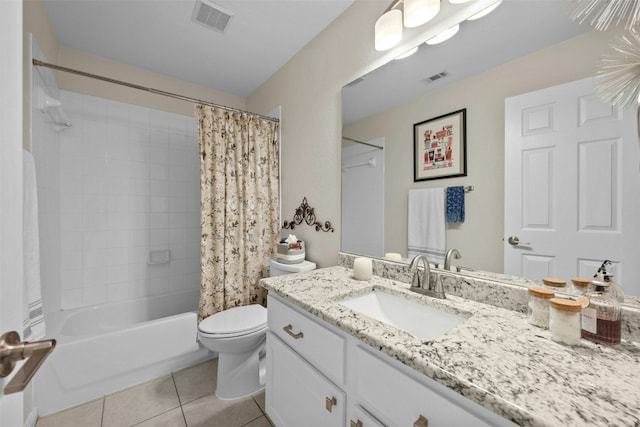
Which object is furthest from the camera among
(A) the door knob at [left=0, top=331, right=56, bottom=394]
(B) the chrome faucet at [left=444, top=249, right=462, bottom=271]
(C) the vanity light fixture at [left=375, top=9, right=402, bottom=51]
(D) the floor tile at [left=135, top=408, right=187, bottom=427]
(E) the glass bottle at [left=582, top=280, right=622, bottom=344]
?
(D) the floor tile at [left=135, top=408, right=187, bottom=427]

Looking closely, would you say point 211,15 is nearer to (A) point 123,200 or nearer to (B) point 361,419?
(A) point 123,200

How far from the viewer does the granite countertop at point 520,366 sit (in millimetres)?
454

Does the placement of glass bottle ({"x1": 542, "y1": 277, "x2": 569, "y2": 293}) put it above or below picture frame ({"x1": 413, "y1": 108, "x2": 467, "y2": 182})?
below

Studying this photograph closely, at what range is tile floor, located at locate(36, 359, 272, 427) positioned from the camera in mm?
1419

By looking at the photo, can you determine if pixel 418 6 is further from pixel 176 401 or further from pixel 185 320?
pixel 176 401

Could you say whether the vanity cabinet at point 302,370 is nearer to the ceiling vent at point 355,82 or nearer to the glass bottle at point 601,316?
the glass bottle at point 601,316

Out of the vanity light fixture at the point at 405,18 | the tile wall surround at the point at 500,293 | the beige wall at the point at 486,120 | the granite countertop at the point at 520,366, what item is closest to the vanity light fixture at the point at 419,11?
the vanity light fixture at the point at 405,18

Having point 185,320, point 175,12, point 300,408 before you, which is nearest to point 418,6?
point 175,12

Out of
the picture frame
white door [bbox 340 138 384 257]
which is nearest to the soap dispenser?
the picture frame

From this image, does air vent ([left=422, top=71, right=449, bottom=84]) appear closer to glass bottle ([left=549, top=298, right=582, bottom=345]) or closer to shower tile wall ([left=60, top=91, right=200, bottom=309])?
glass bottle ([left=549, top=298, right=582, bottom=345])

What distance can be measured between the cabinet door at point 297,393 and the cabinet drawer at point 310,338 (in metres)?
0.04

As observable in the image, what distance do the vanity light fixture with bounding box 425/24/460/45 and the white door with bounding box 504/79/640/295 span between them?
45 cm

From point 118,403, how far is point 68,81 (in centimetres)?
247

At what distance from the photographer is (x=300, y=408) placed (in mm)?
1036
